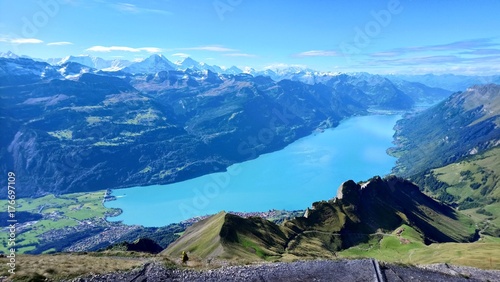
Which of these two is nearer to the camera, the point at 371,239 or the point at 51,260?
the point at 51,260

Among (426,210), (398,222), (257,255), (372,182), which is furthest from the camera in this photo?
(426,210)

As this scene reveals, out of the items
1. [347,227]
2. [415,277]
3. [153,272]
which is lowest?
[347,227]

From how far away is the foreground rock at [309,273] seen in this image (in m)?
37.8

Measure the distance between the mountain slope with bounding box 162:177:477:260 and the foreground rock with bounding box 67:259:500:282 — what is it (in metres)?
20.9

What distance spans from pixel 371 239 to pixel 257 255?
64.1m

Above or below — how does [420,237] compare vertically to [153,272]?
below

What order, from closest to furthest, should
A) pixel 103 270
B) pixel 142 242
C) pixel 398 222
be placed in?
pixel 103 270 → pixel 142 242 → pixel 398 222

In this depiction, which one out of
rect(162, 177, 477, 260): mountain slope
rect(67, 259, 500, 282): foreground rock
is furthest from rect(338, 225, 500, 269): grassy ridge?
rect(67, 259, 500, 282): foreground rock

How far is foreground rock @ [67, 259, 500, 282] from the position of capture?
37.8 metres

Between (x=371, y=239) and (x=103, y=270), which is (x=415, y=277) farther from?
(x=371, y=239)

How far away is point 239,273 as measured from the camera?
38.9 metres

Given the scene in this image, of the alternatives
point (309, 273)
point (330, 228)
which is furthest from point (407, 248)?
point (309, 273)

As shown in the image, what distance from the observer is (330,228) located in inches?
4852

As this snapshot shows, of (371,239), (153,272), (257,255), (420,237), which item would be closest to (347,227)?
(371,239)
